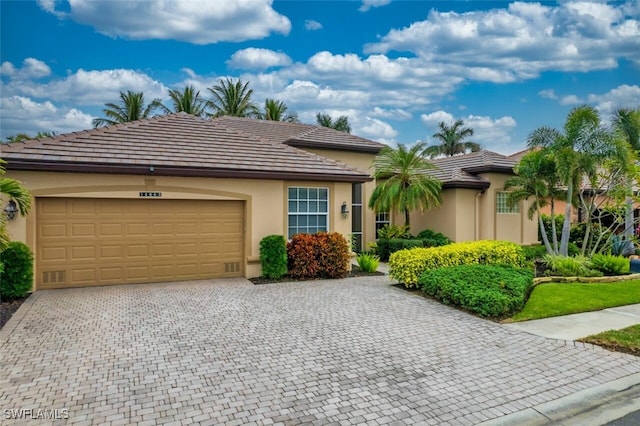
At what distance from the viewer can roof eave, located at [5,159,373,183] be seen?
9.40 meters

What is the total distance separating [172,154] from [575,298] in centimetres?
1093

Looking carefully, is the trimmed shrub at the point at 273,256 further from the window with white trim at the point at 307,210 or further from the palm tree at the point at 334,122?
the palm tree at the point at 334,122

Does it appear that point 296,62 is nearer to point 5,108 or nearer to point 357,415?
point 5,108

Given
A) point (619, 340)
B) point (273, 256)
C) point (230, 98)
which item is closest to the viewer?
point (619, 340)

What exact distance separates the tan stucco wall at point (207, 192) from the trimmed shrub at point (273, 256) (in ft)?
1.53

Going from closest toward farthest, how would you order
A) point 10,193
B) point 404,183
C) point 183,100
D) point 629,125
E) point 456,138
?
1. point 10,193
2. point 404,183
3. point 629,125
4. point 183,100
5. point 456,138

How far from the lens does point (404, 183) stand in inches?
639

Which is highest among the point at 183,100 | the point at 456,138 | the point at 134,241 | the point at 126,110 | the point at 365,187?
the point at 183,100

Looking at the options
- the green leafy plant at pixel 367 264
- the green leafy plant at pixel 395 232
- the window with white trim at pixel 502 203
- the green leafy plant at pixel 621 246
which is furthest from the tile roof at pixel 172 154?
the green leafy plant at pixel 621 246

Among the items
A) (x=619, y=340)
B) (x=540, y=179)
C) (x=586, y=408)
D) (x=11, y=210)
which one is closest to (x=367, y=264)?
(x=540, y=179)

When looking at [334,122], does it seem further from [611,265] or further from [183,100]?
[611,265]

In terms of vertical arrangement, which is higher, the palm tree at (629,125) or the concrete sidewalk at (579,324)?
the palm tree at (629,125)

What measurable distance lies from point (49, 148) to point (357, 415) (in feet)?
32.6

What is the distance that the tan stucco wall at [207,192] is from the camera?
31.2ft
